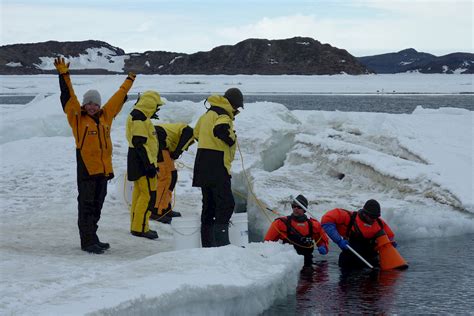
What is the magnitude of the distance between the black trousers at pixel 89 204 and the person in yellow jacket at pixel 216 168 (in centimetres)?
85

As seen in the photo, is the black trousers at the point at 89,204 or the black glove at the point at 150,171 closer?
the black trousers at the point at 89,204

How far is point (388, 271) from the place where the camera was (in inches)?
280

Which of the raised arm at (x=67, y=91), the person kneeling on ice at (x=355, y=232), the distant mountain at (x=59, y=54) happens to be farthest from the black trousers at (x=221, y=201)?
the distant mountain at (x=59, y=54)

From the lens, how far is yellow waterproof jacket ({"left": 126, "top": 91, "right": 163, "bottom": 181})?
22.2 feet

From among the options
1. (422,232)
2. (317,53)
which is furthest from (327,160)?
(317,53)

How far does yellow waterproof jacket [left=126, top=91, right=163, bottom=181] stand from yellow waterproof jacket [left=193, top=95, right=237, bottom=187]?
72 centimetres

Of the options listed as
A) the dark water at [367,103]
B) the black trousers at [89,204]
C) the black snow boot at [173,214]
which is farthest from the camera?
the dark water at [367,103]

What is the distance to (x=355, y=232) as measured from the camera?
731cm

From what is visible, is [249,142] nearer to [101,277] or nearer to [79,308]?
[101,277]

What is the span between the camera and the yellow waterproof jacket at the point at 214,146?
6.16 meters

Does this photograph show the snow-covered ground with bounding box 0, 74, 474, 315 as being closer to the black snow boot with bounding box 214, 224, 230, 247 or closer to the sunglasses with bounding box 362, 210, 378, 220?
the black snow boot with bounding box 214, 224, 230, 247

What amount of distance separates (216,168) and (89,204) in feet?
3.72

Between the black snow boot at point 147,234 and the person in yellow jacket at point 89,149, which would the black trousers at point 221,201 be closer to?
the person in yellow jacket at point 89,149

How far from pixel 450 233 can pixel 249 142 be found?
419cm
